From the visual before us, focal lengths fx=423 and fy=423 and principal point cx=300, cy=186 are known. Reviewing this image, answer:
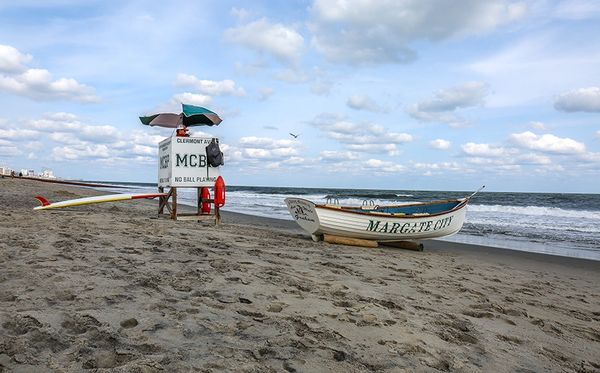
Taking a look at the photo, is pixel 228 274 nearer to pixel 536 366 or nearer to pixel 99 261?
pixel 99 261

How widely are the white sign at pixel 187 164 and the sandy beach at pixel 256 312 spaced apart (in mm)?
3074

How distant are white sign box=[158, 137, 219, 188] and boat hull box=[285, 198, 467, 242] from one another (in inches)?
86.5

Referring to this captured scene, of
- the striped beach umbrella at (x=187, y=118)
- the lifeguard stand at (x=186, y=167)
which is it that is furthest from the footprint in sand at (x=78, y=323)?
the striped beach umbrella at (x=187, y=118)

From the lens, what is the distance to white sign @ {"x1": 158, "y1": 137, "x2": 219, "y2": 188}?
10.1 metres

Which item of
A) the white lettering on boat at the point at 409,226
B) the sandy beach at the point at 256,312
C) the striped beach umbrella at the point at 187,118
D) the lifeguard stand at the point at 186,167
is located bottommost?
the sandy beach at the point at 256,312

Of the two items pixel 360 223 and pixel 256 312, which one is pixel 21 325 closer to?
pixel 256 312

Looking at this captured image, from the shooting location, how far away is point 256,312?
388 cm

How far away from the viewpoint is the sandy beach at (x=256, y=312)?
2.94 metres

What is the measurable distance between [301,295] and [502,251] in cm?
842

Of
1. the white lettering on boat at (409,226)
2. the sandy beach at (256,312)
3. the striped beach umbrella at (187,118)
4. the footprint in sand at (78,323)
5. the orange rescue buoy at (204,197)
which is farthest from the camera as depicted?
the orange rescue buoy at (204,197)

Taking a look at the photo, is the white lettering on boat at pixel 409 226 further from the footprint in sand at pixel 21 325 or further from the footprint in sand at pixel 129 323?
the footprint in sand at pixel 21 325

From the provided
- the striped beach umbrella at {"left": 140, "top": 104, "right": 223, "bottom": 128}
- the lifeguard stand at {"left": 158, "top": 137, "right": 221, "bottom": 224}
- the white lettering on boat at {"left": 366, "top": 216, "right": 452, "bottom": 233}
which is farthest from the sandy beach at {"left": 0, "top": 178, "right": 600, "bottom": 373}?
the striped beach umbrella at {"left": 140, "top": 104, "right": 223, "bottom": 128}

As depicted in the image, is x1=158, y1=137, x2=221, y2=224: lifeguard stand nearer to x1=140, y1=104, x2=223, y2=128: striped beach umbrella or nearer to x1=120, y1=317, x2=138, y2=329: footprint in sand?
x1=140, y1=104, x2=223, y2=128: striped beach umbrella

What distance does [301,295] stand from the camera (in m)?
4.60
